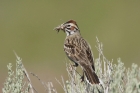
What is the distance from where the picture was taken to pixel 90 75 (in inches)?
287

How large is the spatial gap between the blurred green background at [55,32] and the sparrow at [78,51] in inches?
413

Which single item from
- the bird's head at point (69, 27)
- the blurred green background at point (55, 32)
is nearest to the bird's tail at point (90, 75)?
the bird's head at point (69, 27)

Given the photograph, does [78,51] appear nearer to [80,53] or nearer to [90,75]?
[80,53]

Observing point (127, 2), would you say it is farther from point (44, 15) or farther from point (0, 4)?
point (0, 4)

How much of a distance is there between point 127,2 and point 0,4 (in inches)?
229

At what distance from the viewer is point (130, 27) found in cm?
2505

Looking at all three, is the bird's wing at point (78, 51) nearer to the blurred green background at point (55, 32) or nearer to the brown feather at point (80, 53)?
the brown feather at point (80, 53)

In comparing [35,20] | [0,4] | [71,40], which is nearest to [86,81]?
[71,40]

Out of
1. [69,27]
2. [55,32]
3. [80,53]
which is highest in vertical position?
[55,32]

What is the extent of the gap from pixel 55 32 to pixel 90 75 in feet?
54.4

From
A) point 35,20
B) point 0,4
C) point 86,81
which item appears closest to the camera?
point 86,81

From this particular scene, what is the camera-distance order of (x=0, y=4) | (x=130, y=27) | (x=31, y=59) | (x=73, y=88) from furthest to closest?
(x=0, y=4) < (x=130, y=27) < (x=31, y=59) < (x=73, y=88)

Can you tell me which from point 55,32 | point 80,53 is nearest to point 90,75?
point 80,53

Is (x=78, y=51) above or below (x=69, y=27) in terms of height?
below
